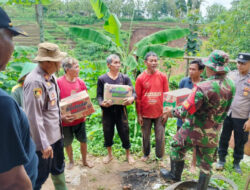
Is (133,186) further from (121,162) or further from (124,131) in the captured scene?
(124,131)

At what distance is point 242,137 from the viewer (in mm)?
3152

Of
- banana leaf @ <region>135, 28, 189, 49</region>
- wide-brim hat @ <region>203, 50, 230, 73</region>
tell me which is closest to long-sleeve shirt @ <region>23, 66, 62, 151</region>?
wide-brim hat @ <region>203, 50, 230, 73</region>

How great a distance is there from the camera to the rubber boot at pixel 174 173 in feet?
9.16

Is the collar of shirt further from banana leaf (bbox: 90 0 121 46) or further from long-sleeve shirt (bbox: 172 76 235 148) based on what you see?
banana leaf (bbox: 90 0 121 46)

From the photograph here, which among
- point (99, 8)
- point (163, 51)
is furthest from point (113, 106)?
point (99, 8)

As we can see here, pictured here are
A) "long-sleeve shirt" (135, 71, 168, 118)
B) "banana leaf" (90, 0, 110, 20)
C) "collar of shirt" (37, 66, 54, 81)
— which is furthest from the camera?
"banana leaf" (90, 0, 110, 20)

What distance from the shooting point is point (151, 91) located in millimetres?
3205

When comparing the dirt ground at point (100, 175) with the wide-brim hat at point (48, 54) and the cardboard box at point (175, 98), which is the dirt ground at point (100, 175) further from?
the wide-brim hat at point (48, 54)

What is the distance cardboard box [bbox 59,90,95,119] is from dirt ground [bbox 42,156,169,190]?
1.06 m

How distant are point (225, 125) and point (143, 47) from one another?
225 centimetres

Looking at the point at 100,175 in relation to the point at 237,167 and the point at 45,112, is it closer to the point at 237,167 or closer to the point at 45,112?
the point at 45,112

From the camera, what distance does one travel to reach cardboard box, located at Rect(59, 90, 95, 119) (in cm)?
256

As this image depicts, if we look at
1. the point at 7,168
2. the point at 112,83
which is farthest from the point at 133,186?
the point at 7,168

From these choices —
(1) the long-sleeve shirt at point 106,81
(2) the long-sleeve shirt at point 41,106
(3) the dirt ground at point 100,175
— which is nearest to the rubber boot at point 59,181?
(2) the long-sleeve shirt at point 41,106
